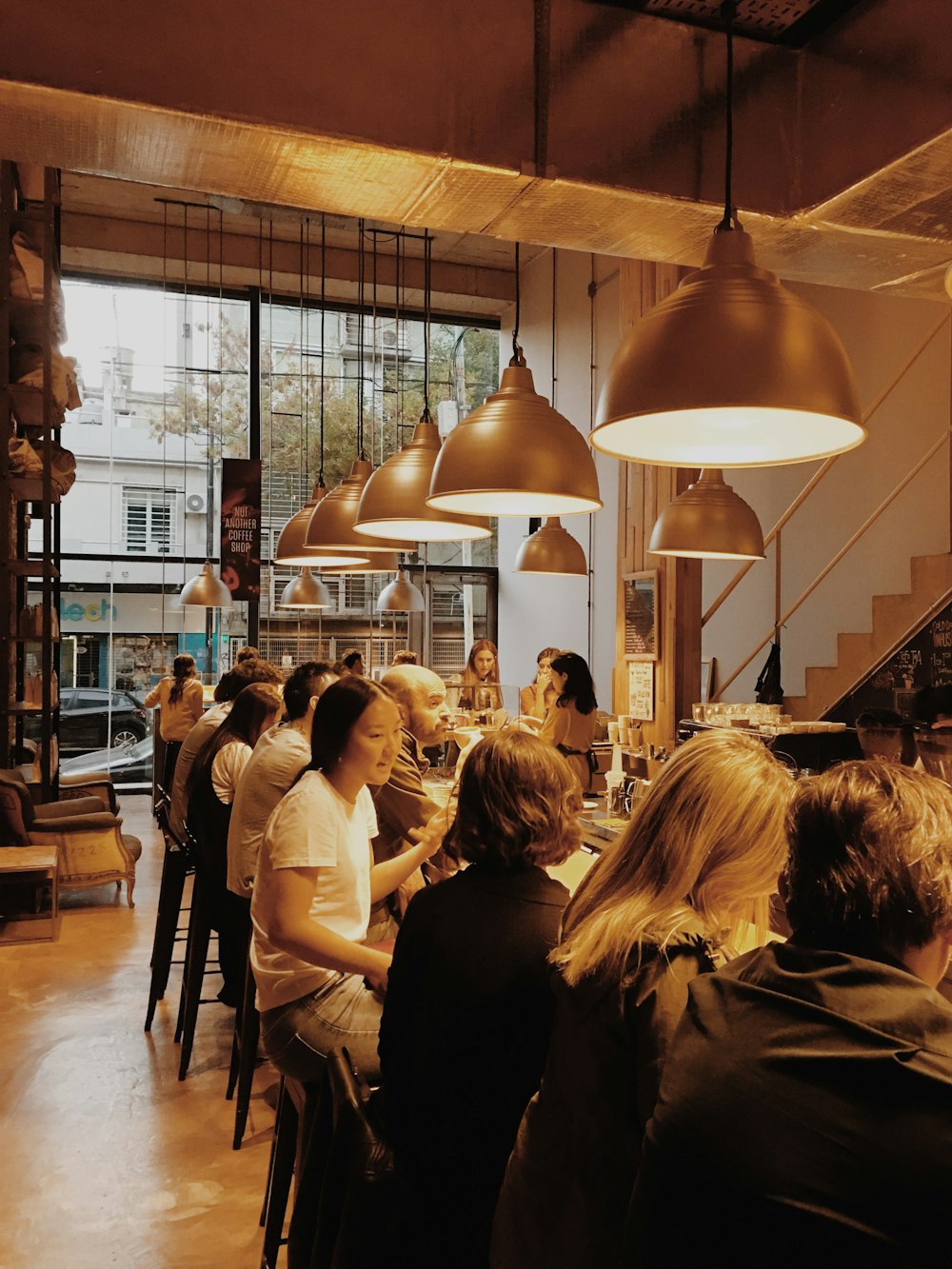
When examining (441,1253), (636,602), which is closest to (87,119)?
(441,1253)

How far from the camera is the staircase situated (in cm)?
599

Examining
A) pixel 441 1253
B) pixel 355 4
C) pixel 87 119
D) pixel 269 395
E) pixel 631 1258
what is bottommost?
pixel 441 1253

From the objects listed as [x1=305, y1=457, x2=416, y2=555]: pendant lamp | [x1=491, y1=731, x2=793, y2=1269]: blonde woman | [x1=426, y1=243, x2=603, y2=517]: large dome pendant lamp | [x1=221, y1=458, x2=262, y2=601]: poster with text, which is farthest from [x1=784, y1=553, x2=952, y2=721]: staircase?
[x1=221, y1=458, x2=262, y2=601]: poster with text

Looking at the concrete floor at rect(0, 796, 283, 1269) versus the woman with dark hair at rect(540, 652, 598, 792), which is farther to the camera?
the woman with dark hair at rect(540, 652, 598, 792)

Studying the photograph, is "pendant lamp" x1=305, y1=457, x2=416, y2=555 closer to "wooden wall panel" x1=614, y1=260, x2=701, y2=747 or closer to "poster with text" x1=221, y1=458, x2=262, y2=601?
"wooden wall panel" x1=614, y1=260, x2=701, y2=747

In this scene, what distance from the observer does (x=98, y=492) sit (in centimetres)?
1123

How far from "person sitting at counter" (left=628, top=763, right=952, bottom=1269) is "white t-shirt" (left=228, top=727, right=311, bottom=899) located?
242 centimetres

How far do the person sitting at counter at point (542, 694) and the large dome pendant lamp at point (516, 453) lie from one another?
4190 mm

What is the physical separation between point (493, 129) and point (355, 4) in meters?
0.41

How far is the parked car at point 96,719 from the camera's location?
11.1 meters

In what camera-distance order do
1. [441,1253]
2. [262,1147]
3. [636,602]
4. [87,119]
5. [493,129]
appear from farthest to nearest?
1. [636,602]
2. [262,1147]
3. [493,129]
4. [87,119]
5. [441,1253]

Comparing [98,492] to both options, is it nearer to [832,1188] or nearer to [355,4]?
[355,4]

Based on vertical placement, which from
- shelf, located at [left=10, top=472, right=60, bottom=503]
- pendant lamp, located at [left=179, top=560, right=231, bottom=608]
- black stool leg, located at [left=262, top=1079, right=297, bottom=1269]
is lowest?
black stool leg, located at [left=262, top=1079, right=297, bottom=1269]

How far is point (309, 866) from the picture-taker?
2.45 meters
